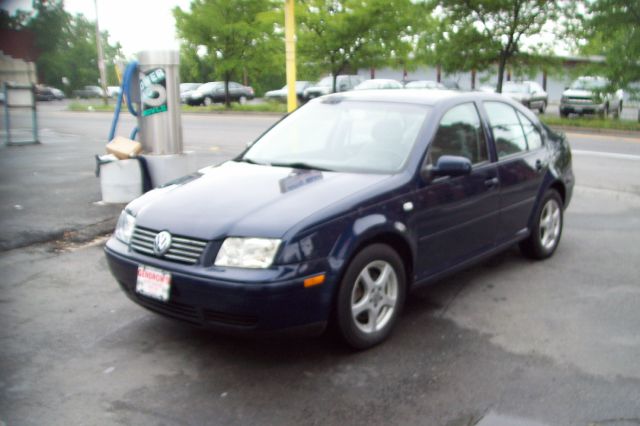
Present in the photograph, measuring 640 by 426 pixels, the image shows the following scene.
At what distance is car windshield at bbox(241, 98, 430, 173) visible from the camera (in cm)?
432

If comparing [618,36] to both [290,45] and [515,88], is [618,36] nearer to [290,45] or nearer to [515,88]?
[515,88]

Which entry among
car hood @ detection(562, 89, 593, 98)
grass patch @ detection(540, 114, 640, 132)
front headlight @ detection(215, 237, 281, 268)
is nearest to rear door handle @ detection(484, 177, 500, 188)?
front headlight @ detection(215, 237, 281, 268)

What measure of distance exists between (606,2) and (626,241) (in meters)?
14.9

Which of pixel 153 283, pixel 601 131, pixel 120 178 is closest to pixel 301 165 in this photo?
pixel 153 283

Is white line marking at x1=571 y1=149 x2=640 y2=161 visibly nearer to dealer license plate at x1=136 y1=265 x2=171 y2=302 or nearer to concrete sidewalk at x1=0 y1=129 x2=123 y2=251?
concrete sidewalk at x1=0 y1=129 x2=123 y2=251

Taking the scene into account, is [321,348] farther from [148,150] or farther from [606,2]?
[606,2]

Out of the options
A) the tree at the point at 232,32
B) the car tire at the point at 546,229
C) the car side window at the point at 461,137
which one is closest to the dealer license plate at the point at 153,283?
the car side window at the point at 461,137

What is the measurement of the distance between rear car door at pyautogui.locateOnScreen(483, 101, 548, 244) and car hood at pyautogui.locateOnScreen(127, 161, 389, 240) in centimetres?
137

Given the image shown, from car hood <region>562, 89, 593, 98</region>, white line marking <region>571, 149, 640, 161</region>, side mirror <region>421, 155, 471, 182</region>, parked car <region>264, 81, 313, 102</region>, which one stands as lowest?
white line marking <region>571, 149, 640, 161</region>

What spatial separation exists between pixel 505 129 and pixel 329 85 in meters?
26.9

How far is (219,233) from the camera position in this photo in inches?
135

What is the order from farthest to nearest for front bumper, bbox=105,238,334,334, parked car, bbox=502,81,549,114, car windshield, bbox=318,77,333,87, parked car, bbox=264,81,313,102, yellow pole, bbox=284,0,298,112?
parked car, bbox=264,81,313,102 < car windshield, bbox=318,77,333,87 < parked car, bbox=502,81,549,114 < yellow pole, bbox=284,0,298,112 < front bumper, bbox=105,238,334,334

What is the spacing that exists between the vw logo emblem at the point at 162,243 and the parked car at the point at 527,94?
2622 centimetres

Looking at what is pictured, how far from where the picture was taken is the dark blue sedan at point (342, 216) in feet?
11.1
